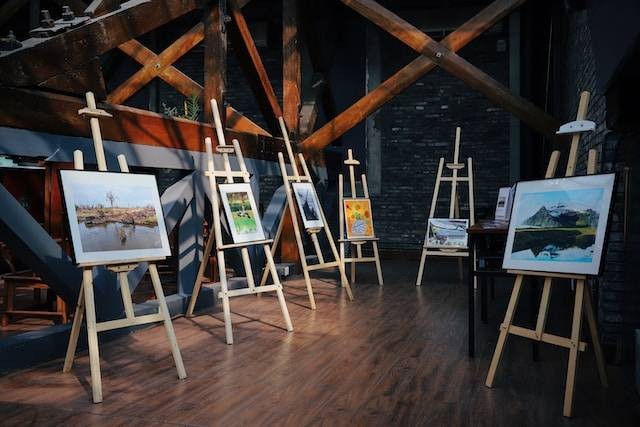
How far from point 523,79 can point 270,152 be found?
3655mm

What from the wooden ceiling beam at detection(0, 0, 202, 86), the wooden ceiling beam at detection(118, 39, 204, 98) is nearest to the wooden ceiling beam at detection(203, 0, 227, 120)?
the wooden ceiling beam at detection(0, 0, 202, 86)

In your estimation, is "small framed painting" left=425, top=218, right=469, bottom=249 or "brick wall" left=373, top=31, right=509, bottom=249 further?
"brick wall" left=373, top=31, right=509, bottom=249

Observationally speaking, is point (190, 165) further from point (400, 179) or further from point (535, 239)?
point (400, 179)

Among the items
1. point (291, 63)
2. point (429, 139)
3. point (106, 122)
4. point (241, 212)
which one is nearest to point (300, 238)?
point (241, 212)

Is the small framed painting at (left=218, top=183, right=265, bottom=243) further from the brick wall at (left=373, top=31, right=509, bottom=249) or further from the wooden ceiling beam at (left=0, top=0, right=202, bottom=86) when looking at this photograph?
the brick wall at (left=373, top=31, right=509, bottom=249)

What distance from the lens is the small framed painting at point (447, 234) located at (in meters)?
6.52

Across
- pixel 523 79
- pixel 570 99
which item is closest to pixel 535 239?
pixel 570 99

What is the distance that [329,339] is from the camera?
3.93 meters

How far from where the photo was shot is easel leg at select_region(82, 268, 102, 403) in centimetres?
271

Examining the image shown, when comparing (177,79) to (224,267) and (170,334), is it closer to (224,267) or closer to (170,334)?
(224,267)

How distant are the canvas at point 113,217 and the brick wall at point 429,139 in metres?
6.23

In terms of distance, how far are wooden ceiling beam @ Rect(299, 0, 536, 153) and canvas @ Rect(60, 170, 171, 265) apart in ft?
12.1

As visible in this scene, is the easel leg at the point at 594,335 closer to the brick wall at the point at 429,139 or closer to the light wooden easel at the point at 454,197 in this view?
the light wooden easel at the point at 454,197

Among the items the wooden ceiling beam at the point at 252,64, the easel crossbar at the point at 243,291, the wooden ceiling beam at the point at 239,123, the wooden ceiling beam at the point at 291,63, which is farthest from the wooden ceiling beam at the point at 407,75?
the easel crossbar at the point at 243,291
